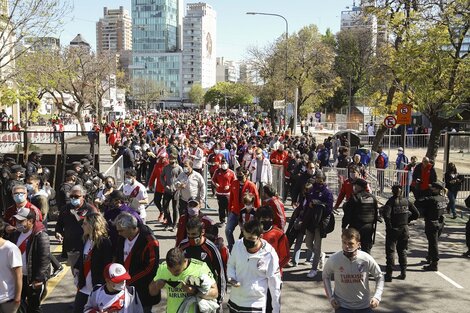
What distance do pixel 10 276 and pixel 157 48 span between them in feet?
607

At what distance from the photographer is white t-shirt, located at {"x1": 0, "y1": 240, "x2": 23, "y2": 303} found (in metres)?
4.89

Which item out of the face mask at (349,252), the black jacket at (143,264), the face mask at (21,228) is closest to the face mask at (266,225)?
the face mask at (349,252)

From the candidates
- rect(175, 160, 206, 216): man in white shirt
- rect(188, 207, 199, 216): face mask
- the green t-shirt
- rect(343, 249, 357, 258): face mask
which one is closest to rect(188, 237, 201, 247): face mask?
the green t-shirt

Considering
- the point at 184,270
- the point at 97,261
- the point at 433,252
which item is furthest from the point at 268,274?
the point at 433,252

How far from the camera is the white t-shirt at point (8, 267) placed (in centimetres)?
489

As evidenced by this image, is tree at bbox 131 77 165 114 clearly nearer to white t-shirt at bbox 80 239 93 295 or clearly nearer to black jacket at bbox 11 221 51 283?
black jacket at bbox 11 221 51 283

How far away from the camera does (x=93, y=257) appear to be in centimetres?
518

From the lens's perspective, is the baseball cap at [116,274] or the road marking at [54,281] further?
the road marking at [54,281]

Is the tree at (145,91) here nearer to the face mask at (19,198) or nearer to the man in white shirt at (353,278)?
the face mask at (19,198)

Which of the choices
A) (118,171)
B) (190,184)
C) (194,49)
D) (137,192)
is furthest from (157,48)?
(137,192)

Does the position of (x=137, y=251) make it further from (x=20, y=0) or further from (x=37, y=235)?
(x=20, y=0)

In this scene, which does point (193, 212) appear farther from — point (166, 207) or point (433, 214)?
point (166, 207)

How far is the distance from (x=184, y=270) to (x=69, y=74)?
27610mm

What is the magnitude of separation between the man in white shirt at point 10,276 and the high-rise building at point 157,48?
17661 centimetres
